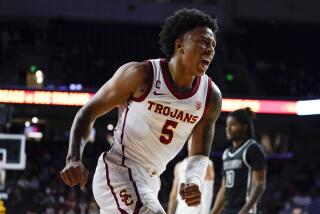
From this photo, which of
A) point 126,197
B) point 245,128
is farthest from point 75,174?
point 245,128

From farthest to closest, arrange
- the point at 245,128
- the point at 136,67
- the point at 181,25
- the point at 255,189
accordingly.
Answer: the point at 245,128 < the point at 255,189 < the point at 181,25 < the point at 136,67

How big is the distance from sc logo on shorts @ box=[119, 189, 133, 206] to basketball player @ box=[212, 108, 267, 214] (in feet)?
8.38

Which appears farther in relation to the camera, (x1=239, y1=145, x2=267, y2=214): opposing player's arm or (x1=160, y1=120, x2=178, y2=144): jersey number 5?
(x1=239, y1=145, x2=267, y2=214): opposing player's arm

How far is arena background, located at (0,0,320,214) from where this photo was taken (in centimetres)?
1836

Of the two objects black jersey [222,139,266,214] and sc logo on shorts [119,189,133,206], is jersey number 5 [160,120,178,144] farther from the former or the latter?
black jersey [222,139,266,214]

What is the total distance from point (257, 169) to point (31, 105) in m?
11.4

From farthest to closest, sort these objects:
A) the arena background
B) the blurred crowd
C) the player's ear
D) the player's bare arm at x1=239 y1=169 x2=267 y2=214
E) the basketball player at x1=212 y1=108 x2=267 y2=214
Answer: the blurred crowd < the arena background < the player's ear < the basketball player at x1=212 y1=108 x2=267 y2=214 < the player's bare arm at x1=239 y1=169 x2=267 y2=214

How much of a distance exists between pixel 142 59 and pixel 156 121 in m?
18.5

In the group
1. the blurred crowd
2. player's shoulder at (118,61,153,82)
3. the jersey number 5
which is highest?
the blurred crowd

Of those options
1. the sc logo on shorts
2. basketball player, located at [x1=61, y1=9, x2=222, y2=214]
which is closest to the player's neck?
basketball player, located at [x1=61, y1=9, x2=222, y2=214]

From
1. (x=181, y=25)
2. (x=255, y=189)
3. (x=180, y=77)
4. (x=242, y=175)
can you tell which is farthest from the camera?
Answer: (x=242, y=175)

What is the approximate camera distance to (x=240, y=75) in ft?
75.3

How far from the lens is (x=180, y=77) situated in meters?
4.21

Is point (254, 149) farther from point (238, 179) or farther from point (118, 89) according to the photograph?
point (118, 89)
